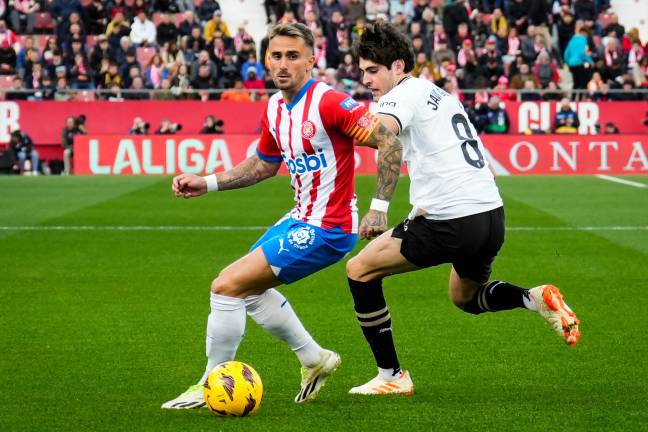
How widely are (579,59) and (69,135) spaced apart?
41.2ft

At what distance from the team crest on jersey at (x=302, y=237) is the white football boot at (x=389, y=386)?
97cm

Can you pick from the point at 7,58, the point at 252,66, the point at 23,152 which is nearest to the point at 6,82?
→ the point at 7,58

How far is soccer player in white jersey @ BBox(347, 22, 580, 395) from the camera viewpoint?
6621mm

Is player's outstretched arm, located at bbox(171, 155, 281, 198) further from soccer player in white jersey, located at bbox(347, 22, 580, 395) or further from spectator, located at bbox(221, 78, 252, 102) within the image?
spectator, located at bbox(221, 78, 252, 102)

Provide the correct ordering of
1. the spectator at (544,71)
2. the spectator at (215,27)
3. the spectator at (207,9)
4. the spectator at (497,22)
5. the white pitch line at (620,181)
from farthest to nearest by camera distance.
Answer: the spectator at (207,9) → the spectator at (497,22) → the spectator at (215,27) → the spectator at (544,71) → the white pitch line at (620,181)

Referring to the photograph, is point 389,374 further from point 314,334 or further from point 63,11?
point 63,11

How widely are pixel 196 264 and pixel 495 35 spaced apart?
19.1 meters

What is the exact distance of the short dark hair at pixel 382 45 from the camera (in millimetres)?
6613

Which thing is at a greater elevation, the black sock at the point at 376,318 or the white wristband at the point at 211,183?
the white wristband at the point at 211,183

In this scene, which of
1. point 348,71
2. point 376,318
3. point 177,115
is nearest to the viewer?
point 376,318

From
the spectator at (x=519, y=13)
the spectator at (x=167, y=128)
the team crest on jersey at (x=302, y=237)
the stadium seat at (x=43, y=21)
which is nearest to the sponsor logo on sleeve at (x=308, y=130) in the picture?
the team crest on jersey at (x=302, y=237)

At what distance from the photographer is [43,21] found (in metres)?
31.6

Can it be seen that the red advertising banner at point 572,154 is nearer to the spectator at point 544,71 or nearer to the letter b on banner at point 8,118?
the spectator at point 544,71

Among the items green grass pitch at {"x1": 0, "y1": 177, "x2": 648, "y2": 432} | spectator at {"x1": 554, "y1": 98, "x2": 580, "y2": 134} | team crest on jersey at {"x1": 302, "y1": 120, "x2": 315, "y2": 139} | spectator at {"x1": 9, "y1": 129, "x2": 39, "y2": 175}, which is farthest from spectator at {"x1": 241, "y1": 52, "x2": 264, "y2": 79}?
team crest on jersey at {"x1": 302, "y1": 120, "x2": 315, "y2": 139}
